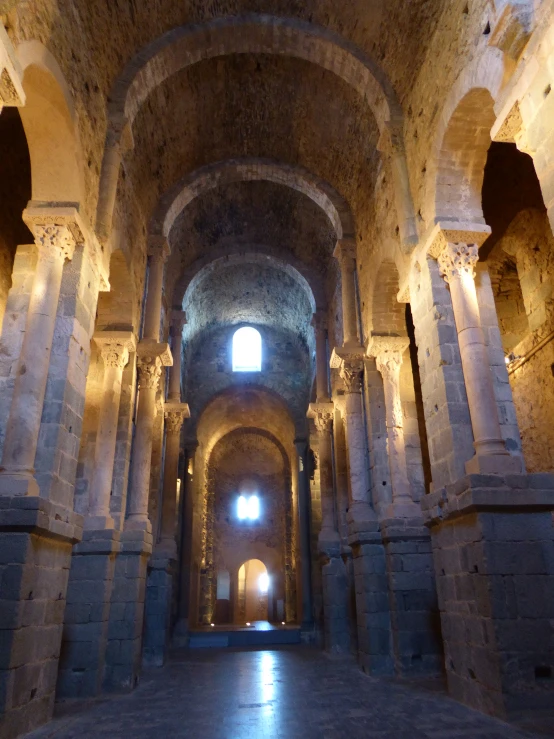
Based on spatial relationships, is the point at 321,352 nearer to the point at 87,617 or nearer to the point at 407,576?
the point at 407,576

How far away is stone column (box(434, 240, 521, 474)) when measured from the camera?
20.9 feet

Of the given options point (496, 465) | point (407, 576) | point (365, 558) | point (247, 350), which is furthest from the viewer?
point (247, 350)

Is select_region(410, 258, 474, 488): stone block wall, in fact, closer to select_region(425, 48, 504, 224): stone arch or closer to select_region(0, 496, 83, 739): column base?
select_region(425, 48, 504, 224): stone arch

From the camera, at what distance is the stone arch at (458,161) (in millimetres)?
7582

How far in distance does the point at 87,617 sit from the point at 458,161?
8629 millimetres

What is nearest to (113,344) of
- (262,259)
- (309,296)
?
(262,259)

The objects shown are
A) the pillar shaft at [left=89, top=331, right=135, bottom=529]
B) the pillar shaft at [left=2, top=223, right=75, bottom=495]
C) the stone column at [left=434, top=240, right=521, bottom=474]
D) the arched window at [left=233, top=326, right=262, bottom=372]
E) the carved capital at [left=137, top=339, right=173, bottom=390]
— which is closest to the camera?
the pillar shaft at [left=2, top=223, right=75, bottom=495]

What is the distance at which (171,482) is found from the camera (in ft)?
48.8

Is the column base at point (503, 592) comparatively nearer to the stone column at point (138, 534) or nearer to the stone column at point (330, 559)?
the stone column at point (138, 534)

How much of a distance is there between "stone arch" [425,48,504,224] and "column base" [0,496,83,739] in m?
6.44

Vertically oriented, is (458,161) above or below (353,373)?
above

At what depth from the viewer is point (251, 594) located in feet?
101

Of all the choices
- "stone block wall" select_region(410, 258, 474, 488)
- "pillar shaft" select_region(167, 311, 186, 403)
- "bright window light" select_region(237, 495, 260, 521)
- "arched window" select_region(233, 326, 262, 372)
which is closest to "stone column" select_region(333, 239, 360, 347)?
"stone block wall" select_region(410, 258, 474, 488)

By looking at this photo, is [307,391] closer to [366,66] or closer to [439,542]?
[366,66]
